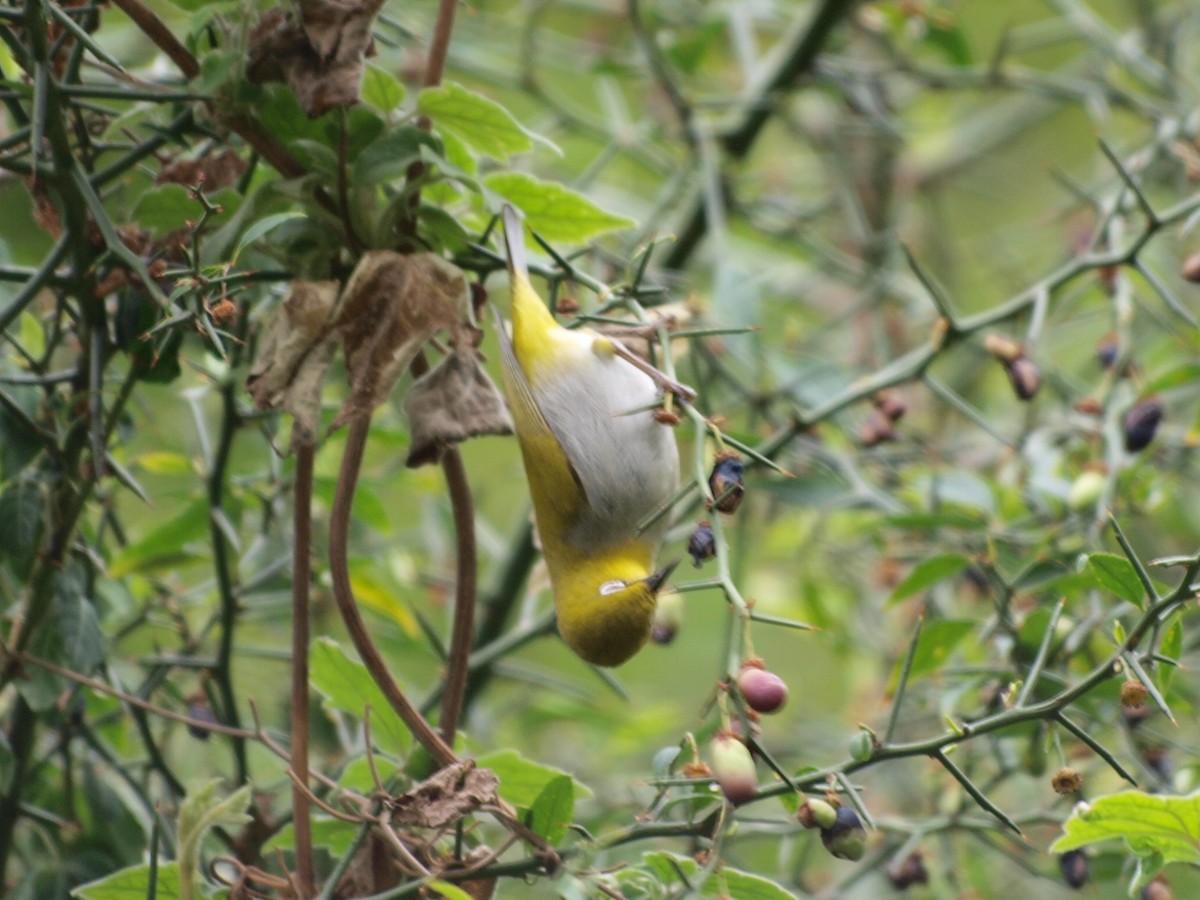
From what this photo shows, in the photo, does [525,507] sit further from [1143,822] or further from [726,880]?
[1143,822]

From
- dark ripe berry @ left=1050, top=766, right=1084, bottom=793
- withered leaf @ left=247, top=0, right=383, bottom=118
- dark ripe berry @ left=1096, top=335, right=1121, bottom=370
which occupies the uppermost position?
withered leaf @ left=247, top=0, right=383, bottom=118

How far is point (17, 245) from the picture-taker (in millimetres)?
2559

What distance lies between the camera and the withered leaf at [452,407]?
126 centimetres

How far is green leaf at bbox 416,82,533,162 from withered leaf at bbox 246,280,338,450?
0.22 meters

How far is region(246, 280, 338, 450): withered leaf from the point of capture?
4.12 feet

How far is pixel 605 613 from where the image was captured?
5.05ft

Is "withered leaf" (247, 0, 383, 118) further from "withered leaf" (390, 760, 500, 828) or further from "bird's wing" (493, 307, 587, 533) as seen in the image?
"withered leaf" (390, 760, 500, 828)

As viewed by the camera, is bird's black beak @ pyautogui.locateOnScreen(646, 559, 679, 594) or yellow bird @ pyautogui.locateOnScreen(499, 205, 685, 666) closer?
bird's black beak @ pyautogui.locateOnScreen(646, 559, 679, 594)

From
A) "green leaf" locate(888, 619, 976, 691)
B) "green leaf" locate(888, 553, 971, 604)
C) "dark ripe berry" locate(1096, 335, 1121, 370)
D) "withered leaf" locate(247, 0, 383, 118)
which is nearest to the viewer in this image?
"withered leaf" locate(247, 0, 383, 118)

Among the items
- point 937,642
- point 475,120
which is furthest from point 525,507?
point 475,120

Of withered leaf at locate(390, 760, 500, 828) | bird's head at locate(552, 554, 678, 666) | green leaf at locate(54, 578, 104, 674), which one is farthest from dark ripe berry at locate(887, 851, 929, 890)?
green leaf at locate(54, 578, 104, 674)

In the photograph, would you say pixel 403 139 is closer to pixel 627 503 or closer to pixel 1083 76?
pixel 627 503

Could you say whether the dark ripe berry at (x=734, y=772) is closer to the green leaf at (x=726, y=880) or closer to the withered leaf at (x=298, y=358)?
the green leaf at (x=726, y=880)

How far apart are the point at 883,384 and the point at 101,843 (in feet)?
3.79
